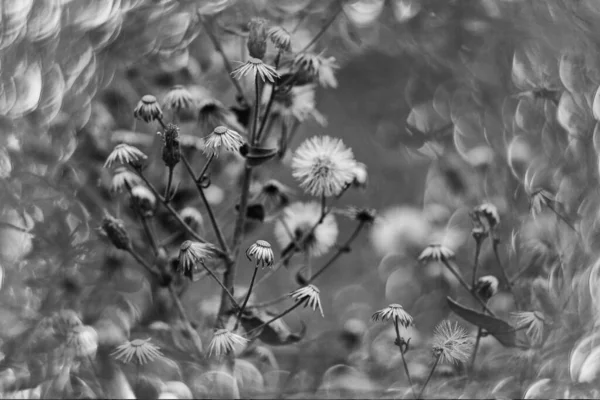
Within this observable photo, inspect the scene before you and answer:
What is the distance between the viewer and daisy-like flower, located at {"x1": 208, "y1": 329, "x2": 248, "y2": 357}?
41cm

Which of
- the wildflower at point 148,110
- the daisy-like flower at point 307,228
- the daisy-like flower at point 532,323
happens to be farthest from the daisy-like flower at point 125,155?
the daisy-like flower at point 532,323

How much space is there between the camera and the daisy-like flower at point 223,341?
1.34 feet

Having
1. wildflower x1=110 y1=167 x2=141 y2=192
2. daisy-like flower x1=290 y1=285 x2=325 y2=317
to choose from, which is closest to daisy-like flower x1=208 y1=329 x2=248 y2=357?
daisy-like flower x1=290 y1=285 x2=325 y2=317

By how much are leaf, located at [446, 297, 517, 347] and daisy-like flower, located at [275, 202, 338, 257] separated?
0.44 ft

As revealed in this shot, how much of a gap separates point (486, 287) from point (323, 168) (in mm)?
126

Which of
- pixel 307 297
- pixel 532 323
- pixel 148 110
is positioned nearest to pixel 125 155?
pixel 148 110

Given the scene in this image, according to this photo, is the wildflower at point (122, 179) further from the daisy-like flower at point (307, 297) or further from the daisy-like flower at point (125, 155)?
the daisy-like flower at point (307, 297)

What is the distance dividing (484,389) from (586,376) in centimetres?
6

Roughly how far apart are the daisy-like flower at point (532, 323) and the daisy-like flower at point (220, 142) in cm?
19

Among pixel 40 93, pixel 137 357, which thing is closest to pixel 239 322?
pixel 137 357

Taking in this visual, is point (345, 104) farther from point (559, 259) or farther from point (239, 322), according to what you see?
point (239, 322)

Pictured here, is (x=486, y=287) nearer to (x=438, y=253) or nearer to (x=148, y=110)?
(x=438, y=253)

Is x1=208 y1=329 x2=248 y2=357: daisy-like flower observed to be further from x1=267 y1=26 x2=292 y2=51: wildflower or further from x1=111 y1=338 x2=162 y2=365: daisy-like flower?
x1=267 y1=26 x2=292 y2=51: wildflower

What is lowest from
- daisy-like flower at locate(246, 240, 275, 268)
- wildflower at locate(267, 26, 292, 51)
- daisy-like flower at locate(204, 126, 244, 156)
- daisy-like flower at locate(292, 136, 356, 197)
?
daisy-like flower at locate(292, 136, 356, 197)
